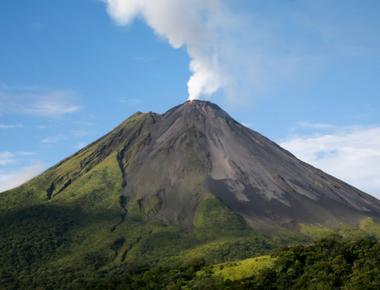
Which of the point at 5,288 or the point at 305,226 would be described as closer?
the point at 5,288

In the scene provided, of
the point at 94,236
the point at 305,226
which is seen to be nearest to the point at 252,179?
the point at 305,226

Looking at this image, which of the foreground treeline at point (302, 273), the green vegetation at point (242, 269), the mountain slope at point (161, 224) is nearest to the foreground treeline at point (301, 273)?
the foreground treeline at point (302, 273)

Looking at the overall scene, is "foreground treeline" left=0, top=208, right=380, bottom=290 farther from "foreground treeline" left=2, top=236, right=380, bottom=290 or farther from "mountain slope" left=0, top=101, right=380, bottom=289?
"mountain slope" left=0, top=101, right=380, bottom=289

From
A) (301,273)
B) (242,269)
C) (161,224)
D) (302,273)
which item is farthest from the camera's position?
(161,224)

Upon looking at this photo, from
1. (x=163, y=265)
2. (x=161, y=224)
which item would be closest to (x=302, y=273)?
(x=163, y=265)

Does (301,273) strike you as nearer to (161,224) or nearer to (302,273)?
(302,273)

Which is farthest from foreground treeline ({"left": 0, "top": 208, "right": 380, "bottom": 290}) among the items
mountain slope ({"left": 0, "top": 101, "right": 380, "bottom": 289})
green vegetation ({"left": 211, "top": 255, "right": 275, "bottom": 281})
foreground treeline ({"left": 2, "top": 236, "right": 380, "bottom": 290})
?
mountain slope ({"left": 0, "top": 101, "right": 380, "bottom": 289})

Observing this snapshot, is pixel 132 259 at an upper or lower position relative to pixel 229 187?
lower

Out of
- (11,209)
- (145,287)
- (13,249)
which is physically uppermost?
(11,209)

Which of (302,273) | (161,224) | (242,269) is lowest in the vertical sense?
(302,273)

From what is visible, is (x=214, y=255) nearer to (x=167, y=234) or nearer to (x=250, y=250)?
(x=250, y=250)

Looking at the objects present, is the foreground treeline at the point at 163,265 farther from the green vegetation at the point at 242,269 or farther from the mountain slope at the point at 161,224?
the mountain slope at the point at 161,224
